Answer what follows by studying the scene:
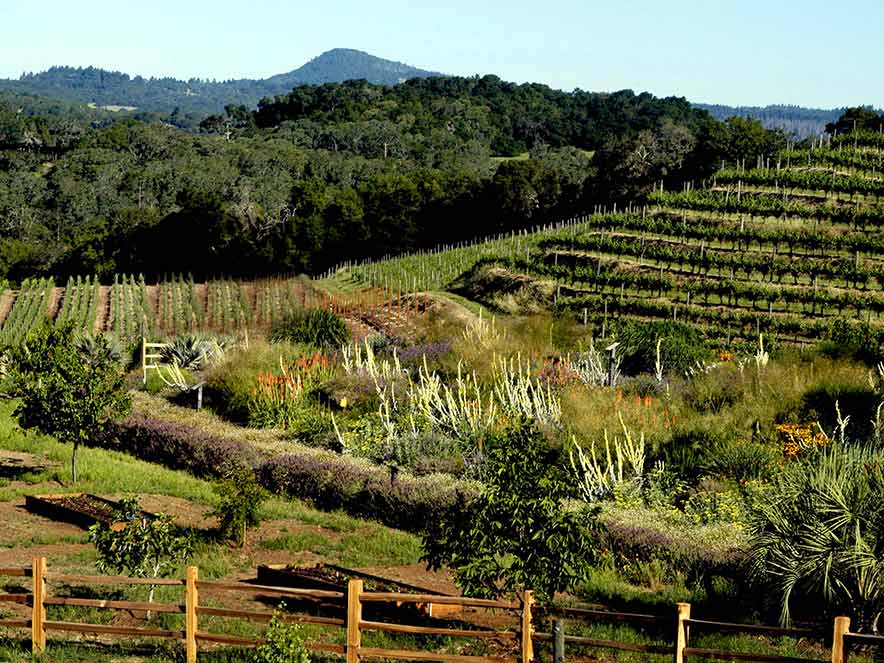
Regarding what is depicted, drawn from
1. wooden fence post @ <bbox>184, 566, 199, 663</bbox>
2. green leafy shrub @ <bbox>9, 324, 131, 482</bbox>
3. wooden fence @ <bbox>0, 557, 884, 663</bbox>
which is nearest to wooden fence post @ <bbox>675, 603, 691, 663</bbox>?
wooden fence @ <bbox>0, 557, 884, 663</bbox>

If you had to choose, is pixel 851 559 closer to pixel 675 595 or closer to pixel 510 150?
pixel 675 595

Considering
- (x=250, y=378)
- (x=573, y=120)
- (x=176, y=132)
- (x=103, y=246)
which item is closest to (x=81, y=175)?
(x=176, y=132)

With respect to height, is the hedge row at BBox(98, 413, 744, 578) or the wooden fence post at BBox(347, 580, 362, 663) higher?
the wooden fence post at BBox(347, 580, 362, 663)

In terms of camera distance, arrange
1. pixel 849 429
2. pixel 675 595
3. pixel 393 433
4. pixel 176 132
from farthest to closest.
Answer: pixel 176 132 < pixel 393 433 < pixel 849 429 < pixel 675 595

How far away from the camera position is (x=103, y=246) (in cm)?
7962

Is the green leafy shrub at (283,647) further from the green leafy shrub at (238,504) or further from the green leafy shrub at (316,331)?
the green leafy shrub at (316,331)

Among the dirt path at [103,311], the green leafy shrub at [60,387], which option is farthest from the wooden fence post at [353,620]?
the dirt path at [103,311]

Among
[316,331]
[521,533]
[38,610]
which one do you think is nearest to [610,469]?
[521,533]

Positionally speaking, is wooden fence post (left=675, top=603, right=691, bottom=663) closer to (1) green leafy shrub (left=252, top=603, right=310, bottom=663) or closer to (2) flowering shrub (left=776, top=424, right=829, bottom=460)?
(1) green leafy shrub (left=252, top=603, right=310, bottom=663)

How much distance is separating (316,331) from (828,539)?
860 inches

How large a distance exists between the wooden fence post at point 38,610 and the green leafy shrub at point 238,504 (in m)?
4.94

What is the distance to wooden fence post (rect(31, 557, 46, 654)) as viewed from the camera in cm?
1156

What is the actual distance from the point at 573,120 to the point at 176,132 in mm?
46142

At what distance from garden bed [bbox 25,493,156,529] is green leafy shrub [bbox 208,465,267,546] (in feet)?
4.54
